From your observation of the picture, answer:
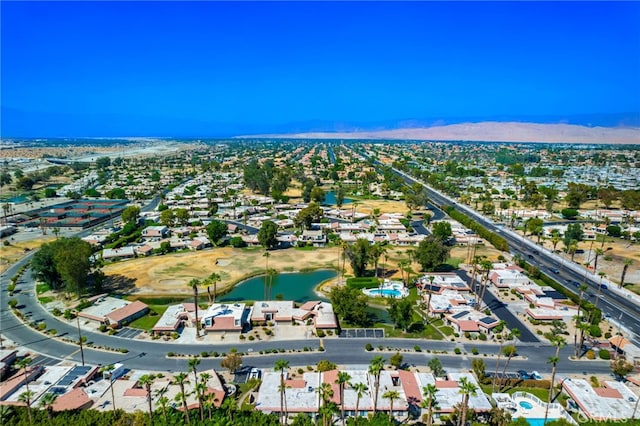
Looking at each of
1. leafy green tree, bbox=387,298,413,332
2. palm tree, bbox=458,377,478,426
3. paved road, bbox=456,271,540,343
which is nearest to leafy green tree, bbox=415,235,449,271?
paved road, bbox=456,271,540,343

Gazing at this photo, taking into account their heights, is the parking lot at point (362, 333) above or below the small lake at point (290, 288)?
below

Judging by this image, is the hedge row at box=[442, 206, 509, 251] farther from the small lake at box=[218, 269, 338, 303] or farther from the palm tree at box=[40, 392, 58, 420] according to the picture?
the palm tree at box=[40, 392, 58, 420]

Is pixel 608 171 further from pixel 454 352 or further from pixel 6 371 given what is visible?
pixel 6 371

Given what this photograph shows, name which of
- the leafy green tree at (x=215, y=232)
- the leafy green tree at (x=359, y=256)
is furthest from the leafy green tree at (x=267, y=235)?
the leafy green tree at (x=359, y=256)

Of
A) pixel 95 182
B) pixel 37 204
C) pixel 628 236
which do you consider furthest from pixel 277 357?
pixel 95 182

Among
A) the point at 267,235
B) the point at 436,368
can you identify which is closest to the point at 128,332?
the point at 267,235

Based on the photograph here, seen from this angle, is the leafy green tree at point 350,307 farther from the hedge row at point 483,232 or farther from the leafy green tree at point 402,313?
the hedge row at point 483,232

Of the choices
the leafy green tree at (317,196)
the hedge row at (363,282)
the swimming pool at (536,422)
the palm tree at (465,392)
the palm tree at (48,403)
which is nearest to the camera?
the palm tree at (465,392)
